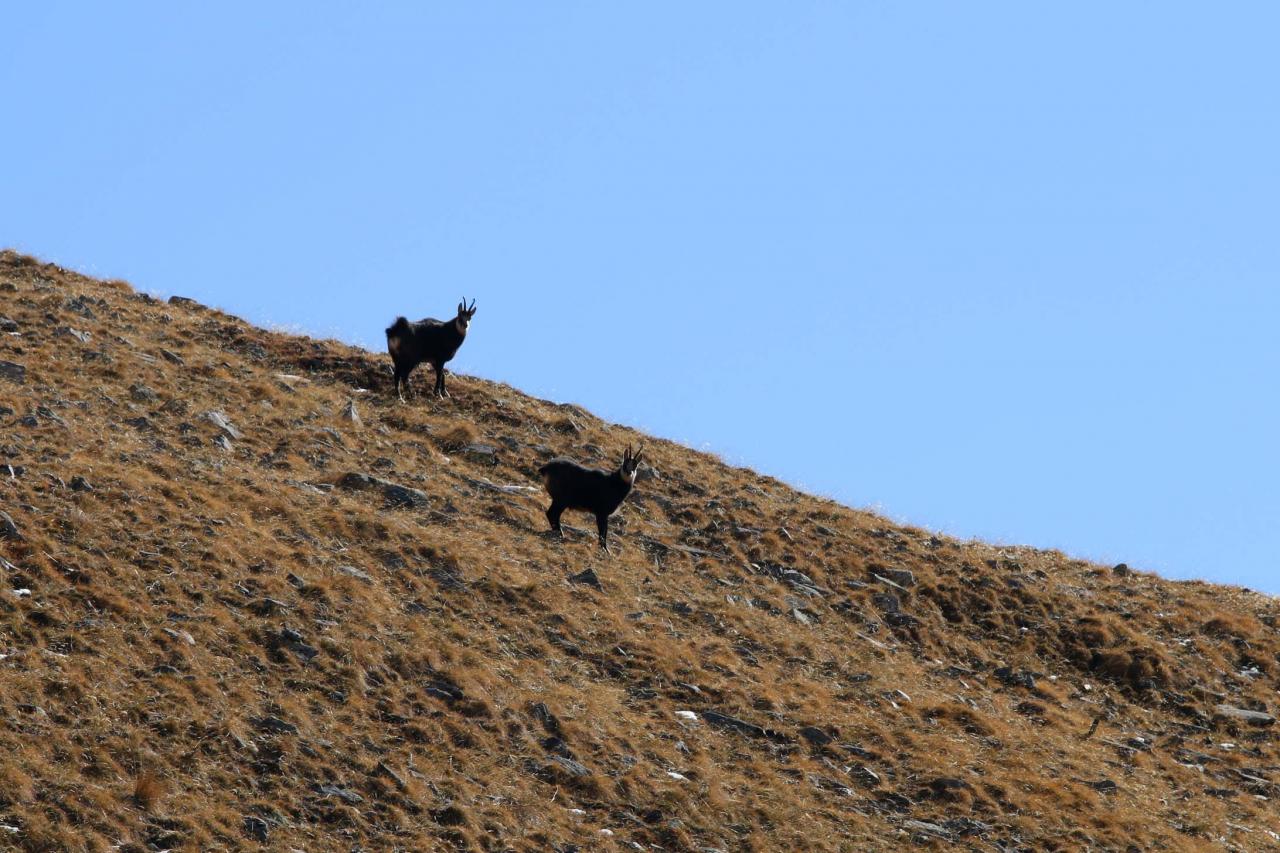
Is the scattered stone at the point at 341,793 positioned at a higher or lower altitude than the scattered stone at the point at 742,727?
lower

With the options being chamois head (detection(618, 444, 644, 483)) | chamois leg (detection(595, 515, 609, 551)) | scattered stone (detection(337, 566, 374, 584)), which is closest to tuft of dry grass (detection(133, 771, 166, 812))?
scattered stone (detection(337, 566, 374, 584))

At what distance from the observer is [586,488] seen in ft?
85.4

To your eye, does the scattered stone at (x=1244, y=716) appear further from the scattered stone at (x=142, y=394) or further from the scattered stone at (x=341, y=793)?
the scattered stone at (x=142, y=394)

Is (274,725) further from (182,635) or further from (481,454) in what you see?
(481,454)

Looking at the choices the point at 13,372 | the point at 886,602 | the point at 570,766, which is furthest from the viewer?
the point at 886,602

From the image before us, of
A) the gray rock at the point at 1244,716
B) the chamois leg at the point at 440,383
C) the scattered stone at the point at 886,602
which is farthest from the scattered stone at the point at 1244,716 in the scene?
→ the chamois leg at the point at 440,383

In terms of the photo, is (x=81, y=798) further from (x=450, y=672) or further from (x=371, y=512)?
(x=371, y=512)

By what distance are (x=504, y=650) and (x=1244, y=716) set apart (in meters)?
12.9

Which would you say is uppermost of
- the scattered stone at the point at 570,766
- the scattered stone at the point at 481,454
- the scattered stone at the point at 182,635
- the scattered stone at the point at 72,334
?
the scattered stone at the point at 481,454

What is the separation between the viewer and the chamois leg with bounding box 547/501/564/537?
26.2 metres

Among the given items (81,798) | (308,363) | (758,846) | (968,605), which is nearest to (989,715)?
(968,605)

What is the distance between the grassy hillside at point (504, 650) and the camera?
56.5ft

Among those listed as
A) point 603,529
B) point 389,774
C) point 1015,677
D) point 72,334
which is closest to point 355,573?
point 389,774

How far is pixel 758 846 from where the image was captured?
725 inches
